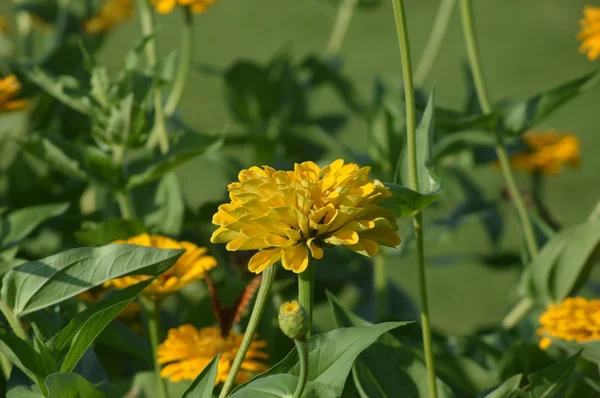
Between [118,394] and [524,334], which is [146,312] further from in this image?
[524,334]

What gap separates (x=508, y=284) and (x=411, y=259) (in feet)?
0.85

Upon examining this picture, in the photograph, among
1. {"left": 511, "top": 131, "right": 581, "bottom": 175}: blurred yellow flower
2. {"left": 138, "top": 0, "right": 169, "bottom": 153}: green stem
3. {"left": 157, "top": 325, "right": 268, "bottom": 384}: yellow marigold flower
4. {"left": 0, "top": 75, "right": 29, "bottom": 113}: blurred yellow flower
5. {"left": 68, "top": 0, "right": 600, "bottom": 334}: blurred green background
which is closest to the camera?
{"left": 157, "top": 325, "right": 268, "bottom": 384}: yellow marigold flower

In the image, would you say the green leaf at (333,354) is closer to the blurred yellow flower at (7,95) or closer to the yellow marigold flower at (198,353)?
the yellow marigold flower at (198,353)

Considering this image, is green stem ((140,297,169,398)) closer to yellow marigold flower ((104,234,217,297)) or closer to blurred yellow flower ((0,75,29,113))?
yellow marigold flower ((104,234,217,297))

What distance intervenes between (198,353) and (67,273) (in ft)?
0.45

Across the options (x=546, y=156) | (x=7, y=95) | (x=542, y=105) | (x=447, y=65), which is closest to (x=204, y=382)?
Result: (x=7, y=95)

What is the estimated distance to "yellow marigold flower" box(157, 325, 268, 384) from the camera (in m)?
0.78

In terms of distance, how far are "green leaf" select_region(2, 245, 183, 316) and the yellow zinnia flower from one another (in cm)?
12

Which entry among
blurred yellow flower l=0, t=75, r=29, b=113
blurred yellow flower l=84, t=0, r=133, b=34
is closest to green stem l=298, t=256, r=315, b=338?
blurred yellow flower l=0, t=75, r=29, b=113

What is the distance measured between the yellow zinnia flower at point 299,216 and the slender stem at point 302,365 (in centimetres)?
7

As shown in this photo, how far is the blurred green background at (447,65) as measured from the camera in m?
2.28

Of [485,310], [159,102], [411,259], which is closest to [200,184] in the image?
[411,259]

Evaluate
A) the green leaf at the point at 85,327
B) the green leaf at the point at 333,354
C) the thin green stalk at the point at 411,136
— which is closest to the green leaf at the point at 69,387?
the green leaf at the point at 85,327

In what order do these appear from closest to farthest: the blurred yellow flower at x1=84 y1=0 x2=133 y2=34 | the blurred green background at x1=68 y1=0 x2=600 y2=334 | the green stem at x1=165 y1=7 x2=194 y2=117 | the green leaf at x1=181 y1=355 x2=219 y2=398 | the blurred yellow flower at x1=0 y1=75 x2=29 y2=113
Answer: the green leaf at x1=181 y1=355 x2=219 y2=398 < the blurred yellow flower at x1=0 y1=75 x2=29 y2=113 < the green stem at x1=165 y1=7 x2=194 y2=117 < the blurred yellow flower at x1=84 y1=0 x2=133 y2=34 < the blurred green background at x1=68 y1=0 x2=600 y2=334
